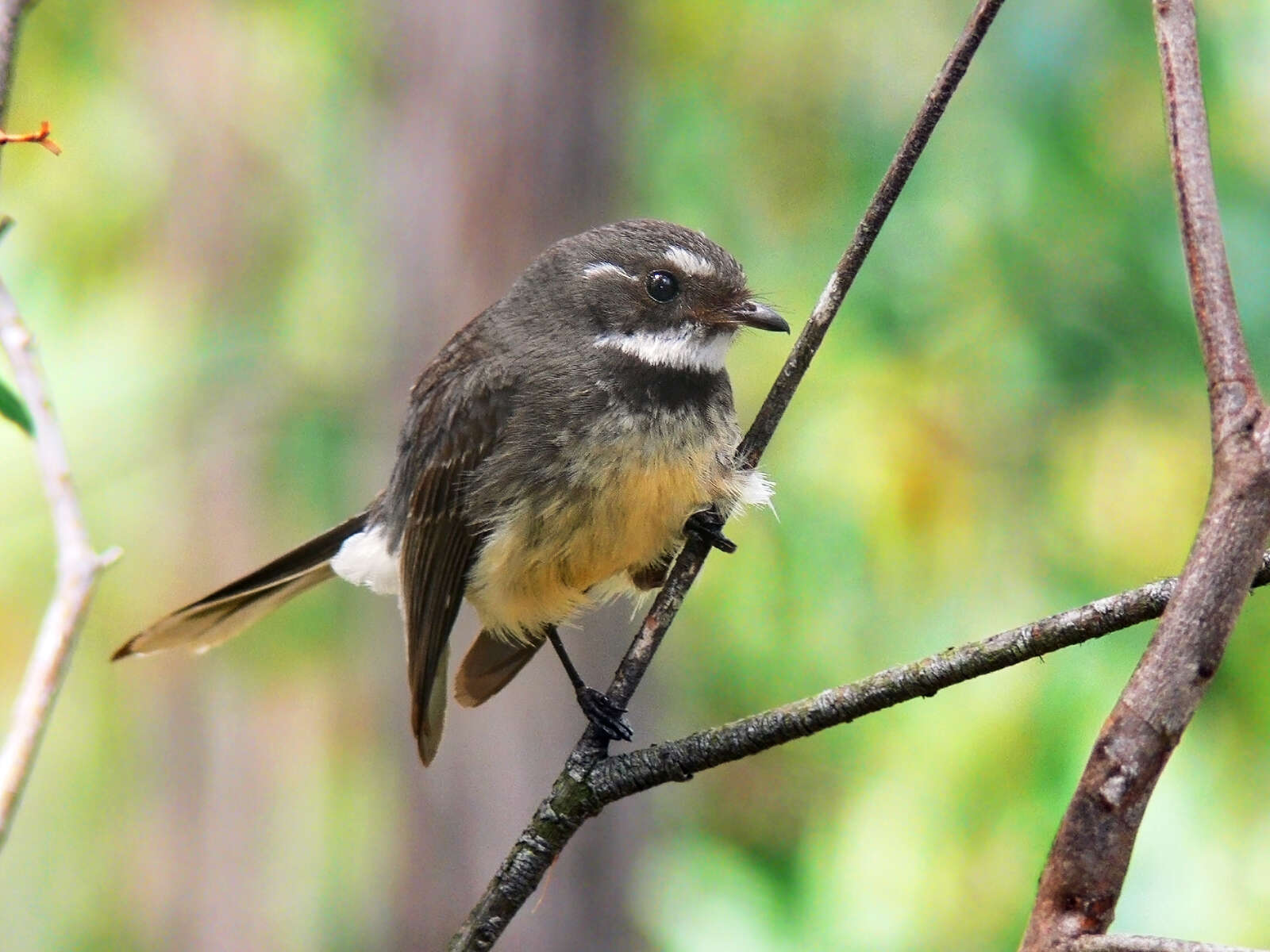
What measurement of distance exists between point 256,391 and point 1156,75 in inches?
158

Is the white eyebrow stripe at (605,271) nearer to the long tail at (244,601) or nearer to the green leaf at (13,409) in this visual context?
the long tail at (244,601)

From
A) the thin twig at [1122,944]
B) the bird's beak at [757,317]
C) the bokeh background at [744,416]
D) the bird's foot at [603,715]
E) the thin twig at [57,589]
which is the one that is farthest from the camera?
the bokeh background at [744,416]

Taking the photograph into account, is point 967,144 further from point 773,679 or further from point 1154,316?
point 773,679

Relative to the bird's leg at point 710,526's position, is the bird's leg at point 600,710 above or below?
below

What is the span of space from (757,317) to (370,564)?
1359 millimetres

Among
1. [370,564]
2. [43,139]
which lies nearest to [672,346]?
[370,564]

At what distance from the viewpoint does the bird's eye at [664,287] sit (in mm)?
3566

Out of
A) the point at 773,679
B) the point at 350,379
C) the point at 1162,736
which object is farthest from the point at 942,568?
the point at 1162,736

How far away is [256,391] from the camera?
22.1 ft

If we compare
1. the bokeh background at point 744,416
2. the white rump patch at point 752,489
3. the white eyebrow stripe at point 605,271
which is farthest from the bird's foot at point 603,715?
the bokeh background at point 744,416

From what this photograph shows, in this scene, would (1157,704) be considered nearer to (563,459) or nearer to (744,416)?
(563,459)

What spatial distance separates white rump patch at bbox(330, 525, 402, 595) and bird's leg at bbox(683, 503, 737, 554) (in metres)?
1.07

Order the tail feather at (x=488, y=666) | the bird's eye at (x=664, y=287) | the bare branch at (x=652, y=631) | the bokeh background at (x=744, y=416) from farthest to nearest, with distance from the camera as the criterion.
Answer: the bokeh background at (x=744, y=416) → the tail feather at (x=488, y=666) → the bird's eye at (x=664, y=287) → the bare branch at (x=652, y=631)

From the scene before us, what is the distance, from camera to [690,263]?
355cm
